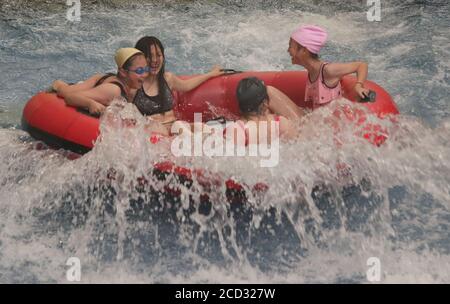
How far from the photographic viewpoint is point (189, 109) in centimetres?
525

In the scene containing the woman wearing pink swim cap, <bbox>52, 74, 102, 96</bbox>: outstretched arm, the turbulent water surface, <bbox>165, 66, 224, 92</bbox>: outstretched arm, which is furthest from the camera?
<bbox>165, 66, 224, 92</bbox>: outstretched arm

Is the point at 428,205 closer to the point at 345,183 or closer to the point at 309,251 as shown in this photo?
the point at 345,183

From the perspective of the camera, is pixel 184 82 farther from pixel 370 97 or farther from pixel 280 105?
pixel 370 97

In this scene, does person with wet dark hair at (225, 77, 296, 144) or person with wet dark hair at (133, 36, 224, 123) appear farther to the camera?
person with wet dark hair at (133, 36, 224, 123)

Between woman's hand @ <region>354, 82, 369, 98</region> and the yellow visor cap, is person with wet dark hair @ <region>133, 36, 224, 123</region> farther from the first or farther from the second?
woman's hand @ <region>354, 82, 369, 98</region>

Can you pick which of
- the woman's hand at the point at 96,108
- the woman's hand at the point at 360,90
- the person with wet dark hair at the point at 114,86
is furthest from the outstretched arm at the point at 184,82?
the woman's hand at the point at 360,90

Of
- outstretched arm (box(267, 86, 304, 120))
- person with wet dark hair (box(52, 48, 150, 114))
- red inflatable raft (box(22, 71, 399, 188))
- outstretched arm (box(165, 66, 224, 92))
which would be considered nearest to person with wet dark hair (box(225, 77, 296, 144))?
outstretched arm (box(267, 86, 304, 120))

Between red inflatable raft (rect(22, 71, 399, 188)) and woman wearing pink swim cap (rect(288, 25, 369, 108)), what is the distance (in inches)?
5.3

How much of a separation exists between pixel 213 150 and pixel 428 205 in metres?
1.49

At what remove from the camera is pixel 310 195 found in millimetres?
4180

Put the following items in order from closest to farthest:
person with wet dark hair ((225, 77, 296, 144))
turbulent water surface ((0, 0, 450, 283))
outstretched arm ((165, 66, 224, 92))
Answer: turbulent water surface ((0, 0, 450, 283)), person with wet dark hair ((225, 77, 296, 144)), outstretched arm ((165, 66, 224, 92))

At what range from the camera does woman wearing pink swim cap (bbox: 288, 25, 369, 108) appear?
4.68 metres
